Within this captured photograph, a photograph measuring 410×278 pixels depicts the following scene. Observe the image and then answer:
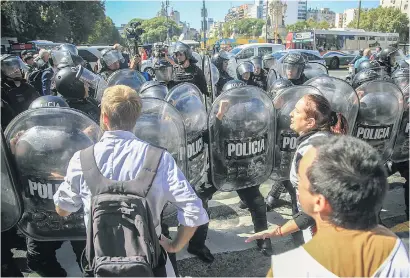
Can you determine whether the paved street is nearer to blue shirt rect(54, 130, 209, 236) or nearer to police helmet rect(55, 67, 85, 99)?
police helmet rect(55, 67, 85, 99)

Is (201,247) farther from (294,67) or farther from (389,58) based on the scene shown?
(389,58)

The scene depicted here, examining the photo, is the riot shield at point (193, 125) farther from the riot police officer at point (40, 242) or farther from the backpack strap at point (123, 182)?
the backpack strap at point (123, 182)

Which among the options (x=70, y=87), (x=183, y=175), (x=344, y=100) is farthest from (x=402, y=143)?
(x=70, y=87)

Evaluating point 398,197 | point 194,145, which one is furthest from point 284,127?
point 398,197

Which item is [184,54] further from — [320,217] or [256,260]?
[320,217]

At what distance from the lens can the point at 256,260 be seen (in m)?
3.45

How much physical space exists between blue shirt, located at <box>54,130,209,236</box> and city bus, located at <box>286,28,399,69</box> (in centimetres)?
2799

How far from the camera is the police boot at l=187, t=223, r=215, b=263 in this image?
3408 millimetres

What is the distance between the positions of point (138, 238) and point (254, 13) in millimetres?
133996

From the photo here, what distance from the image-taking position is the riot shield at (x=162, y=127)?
8.89 ft

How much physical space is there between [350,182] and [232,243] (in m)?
2.79

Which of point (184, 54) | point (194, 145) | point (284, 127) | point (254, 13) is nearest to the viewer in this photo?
point (194, 145)

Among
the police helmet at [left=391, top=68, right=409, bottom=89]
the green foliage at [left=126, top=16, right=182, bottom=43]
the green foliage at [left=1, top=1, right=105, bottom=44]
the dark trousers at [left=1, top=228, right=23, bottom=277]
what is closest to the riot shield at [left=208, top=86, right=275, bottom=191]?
the dark trousers at [left=1, top=228, right=23, bottom=277]

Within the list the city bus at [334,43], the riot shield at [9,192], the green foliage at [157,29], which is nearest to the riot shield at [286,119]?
the riot shield at [9,192]
